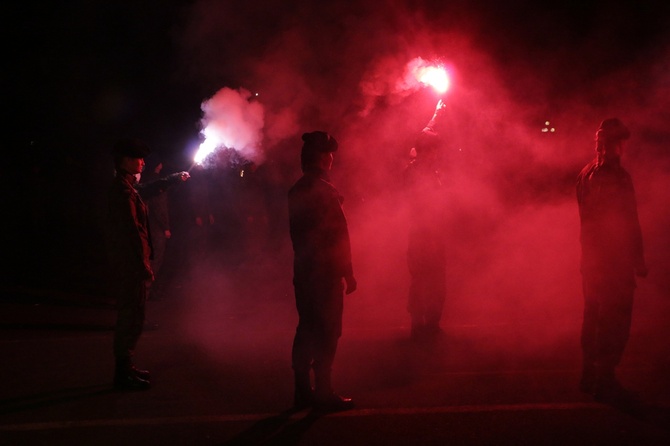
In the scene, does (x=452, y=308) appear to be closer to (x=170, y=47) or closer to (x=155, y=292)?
(x=155, y=292)

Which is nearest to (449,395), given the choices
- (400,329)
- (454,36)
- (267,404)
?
(267,404)

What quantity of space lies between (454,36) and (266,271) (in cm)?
589

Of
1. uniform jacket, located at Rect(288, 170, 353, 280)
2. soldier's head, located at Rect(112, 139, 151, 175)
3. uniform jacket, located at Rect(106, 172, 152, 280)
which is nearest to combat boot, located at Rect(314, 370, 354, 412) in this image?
uniform jacket, located at Rect(288, 170, 353, 280)

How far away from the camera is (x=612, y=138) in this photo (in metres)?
5.07

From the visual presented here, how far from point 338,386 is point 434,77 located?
4.85 metres

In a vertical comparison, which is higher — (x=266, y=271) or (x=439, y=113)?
(x=439, y=113)

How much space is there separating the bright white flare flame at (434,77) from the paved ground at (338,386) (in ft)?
9.90

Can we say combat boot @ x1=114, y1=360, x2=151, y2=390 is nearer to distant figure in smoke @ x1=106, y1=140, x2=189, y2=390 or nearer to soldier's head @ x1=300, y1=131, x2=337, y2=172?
distant figure in smoke @ x1=106, y1=140, x2=189, y2=390

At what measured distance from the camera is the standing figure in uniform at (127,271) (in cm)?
533

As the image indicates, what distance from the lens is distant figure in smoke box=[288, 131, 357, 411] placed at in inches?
188

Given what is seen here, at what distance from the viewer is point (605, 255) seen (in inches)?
198

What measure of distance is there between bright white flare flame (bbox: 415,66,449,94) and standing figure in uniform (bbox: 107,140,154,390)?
445 centimetres

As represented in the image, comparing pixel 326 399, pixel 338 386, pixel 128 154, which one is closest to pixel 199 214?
pixel 128 154

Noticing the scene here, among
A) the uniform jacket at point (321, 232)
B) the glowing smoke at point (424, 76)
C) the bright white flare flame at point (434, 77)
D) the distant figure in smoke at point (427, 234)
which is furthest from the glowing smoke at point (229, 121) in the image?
the uniform jacket at point (321, 232)
